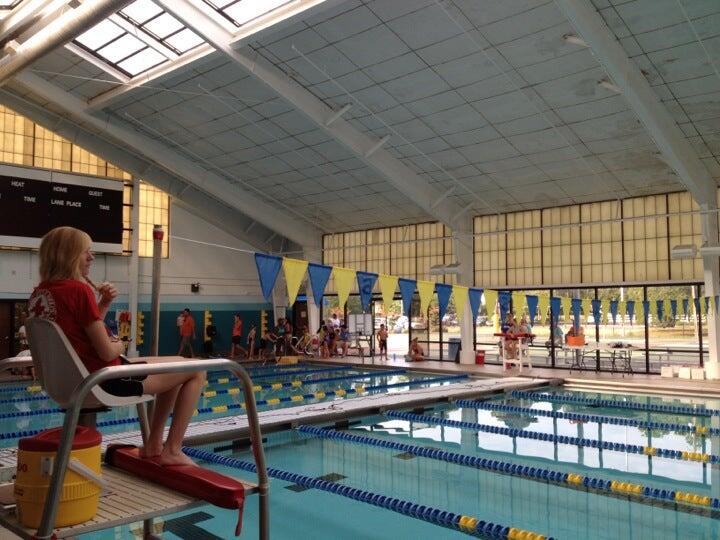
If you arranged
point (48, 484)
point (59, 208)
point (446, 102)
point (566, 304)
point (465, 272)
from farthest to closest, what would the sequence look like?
point (465, 272)
point (59, 208)
point (566, 304)
point (446, 102)
point (48, 484)

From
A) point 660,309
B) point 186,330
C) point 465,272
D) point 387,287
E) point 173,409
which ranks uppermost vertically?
point 465,272

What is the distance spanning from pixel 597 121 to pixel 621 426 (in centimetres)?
555

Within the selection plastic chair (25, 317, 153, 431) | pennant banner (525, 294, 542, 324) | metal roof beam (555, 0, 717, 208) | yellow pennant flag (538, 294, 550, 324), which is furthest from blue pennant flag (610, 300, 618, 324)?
plastic chair (25, 317, 153, 431)

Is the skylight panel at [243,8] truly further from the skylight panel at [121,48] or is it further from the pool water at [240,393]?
the pool water at [240,393]

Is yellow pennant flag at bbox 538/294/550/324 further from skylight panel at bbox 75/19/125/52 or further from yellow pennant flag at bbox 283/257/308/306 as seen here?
skylight panel at bbox 75/19/125/52

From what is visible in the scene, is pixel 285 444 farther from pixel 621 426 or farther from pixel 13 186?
pixel 13 186

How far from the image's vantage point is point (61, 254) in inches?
80.2

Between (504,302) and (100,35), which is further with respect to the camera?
(504,302)

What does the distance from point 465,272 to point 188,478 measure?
14.3 m

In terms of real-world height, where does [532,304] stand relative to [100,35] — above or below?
below

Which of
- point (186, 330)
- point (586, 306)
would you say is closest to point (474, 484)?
point (586, 306)

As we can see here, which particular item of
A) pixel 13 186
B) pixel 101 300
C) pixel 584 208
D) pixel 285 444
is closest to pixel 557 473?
pixel 285 444

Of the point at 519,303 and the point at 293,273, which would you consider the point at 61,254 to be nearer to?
the point at 293,273

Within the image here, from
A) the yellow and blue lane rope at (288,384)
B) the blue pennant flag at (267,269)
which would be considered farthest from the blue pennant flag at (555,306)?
the blue pennant flag at (267,269)
